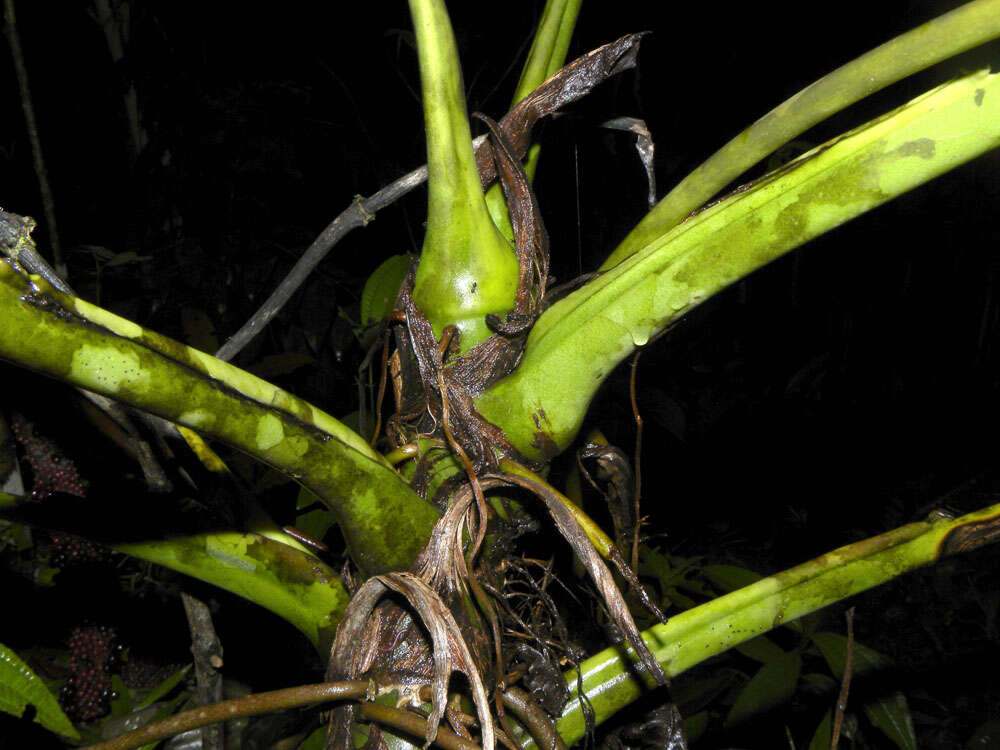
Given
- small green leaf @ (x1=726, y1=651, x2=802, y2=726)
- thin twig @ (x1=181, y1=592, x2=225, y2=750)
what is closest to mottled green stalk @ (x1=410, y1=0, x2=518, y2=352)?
thin twig @ (x1=181, y1=592, x2=225, y2=750)

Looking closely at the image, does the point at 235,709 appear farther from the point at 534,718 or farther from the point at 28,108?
the point at 28,108

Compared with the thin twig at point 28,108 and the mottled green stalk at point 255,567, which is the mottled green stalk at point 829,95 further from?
the thin twig at point 28,108

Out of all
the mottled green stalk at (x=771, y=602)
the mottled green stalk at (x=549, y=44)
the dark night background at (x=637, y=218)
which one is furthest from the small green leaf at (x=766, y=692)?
the mottled green stalk at (x=549, y=44)

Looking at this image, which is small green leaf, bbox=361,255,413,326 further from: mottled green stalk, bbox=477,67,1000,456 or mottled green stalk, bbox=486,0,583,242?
mottled green stalk, bbox=477,67,1000,456

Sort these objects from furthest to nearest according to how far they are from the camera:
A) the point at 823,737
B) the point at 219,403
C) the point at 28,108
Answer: the point at 28,108 → the point at 823,737 → the point at 219,403

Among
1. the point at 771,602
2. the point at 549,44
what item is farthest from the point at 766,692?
the point at 549,44

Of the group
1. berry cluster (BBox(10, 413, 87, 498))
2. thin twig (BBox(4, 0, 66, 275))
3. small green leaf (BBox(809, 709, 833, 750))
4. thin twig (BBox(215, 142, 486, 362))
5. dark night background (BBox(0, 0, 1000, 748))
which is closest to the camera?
thin twig (BBox(215, 142, 486, 362))
